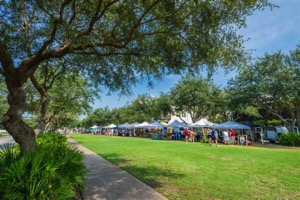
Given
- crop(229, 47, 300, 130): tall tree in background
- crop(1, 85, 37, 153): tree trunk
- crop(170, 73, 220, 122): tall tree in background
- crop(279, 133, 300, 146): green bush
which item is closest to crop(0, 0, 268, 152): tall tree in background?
crop(1, 85, 37, 153): tree trunk

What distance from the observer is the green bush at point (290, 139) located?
21359mm

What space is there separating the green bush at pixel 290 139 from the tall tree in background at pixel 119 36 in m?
18.2

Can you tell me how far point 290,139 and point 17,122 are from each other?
23.6 meters

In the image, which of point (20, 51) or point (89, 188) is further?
point (20, 51)

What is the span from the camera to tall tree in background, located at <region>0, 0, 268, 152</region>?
6.25m

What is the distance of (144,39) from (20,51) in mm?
4871

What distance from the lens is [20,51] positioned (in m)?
8.81

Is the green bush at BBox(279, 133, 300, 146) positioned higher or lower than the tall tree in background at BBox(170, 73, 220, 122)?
lower

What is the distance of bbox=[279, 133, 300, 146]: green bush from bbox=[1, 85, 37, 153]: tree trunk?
22.9 m

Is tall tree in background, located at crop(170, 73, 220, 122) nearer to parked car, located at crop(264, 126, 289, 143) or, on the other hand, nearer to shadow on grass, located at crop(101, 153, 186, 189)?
parked car, located at crop(264, 126, 289, 143)

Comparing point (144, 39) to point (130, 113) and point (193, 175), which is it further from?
point (130, 113)

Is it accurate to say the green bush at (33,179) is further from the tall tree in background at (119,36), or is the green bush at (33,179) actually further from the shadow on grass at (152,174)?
the shadow on grass at (152,174)

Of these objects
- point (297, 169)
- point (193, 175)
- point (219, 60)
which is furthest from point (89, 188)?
point (297, 169)

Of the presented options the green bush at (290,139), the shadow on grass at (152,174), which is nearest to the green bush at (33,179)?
the shadow on grass at (152,174)
